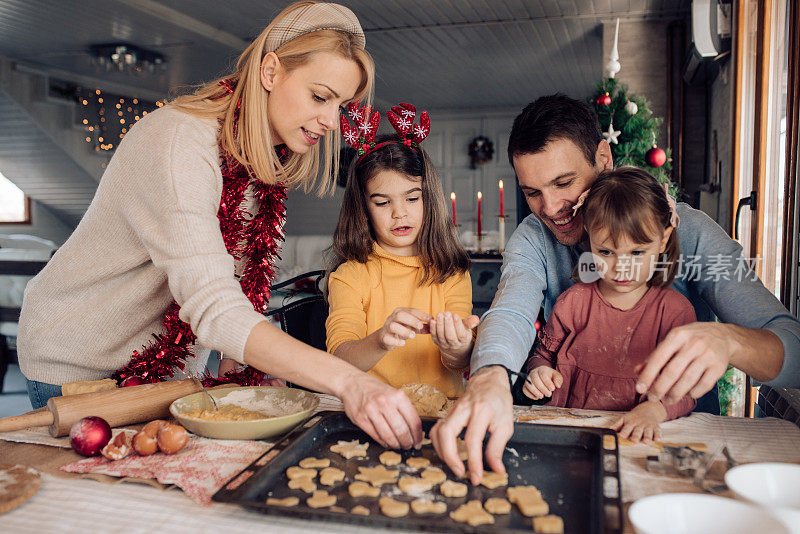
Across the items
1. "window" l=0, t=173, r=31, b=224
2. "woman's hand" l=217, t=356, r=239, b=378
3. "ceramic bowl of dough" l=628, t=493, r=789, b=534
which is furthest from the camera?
"window" l=0, t=173, r=31, b=224

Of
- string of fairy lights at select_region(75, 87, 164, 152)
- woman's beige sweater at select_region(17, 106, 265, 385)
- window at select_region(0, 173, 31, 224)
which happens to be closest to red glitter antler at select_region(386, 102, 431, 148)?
woman's beige sweater at select_region(17, 106, 265, 385)

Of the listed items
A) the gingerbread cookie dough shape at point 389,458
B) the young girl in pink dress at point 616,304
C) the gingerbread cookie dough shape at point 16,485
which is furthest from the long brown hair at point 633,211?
the gingerbread cookie dough shape at point 16,485

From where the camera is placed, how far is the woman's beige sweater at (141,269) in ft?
3.70

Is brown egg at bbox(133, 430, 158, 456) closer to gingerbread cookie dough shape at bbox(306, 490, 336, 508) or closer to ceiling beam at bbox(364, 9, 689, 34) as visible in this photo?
gingerbread cookie dough shape at bbox(306, 490, 336, 508)

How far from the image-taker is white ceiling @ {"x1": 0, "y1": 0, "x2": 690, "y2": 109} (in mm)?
4883

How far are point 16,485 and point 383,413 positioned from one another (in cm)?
56

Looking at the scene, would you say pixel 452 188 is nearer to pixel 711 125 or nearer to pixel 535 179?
pixel 711 125

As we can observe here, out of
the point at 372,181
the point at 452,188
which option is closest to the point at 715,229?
the point at 372,181

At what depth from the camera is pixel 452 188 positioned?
10.5 metres

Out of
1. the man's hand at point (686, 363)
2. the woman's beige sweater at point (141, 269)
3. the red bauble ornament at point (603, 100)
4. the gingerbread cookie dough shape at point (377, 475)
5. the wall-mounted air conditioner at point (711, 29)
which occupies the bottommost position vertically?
the gingerbread cookie dough shape at point (377, 475)

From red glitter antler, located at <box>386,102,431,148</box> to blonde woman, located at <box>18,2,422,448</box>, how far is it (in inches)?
11.7

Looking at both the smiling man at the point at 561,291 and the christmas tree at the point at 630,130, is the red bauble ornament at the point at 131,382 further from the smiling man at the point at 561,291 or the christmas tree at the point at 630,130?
the christmas tree at the point at 630,130

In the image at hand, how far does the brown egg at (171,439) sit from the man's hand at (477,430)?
1.49ft

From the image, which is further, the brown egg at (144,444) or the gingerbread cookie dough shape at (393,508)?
the brown egg at (144,444)
